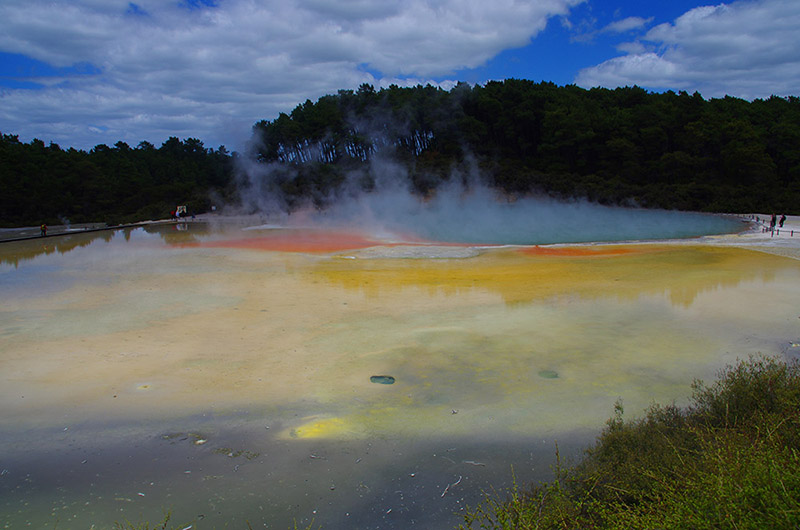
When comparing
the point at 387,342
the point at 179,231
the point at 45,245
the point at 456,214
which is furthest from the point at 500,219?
the point at 387,342

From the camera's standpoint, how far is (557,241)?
19422mm

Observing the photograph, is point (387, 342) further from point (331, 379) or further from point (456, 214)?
point (456, 214)

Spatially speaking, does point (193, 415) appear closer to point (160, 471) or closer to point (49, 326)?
point (160, 471)

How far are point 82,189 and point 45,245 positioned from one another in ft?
67.8

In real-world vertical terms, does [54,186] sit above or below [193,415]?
above

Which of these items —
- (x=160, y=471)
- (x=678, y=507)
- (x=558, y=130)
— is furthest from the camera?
(x=558, y=130)

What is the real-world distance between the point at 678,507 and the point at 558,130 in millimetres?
40709

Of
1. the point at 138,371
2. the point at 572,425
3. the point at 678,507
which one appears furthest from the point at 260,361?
the point at 678,507

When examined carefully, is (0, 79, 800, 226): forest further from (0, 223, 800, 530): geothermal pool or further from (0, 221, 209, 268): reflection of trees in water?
(0, 223, 800, 530): geothermal pool

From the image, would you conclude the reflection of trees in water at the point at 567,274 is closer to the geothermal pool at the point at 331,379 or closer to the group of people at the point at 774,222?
the geothermal pool at the point at 331,379

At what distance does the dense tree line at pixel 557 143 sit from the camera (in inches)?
1336

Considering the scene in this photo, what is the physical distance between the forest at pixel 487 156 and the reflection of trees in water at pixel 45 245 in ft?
29.6

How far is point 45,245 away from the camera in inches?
751

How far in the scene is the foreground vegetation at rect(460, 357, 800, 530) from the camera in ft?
7.57
